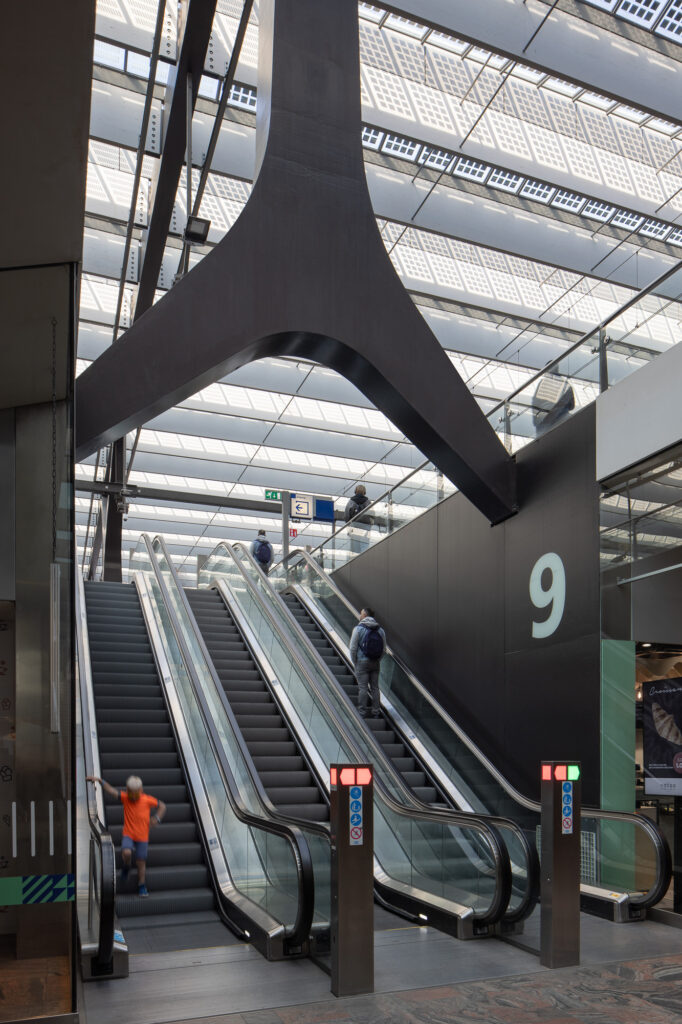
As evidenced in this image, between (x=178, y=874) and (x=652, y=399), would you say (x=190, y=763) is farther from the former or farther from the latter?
(x=652, y=399)

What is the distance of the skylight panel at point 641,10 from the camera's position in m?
11.5

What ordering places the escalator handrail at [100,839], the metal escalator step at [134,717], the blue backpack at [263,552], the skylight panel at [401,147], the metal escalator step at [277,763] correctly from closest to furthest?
the escalator handrail at [100,839]
the metal escalator step at [277,763]
the metal escalator step at [134,717]
the skylight panel at [401,147]
the blue backpack at [263,552]

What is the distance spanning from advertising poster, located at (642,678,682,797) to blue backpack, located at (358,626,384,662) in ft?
14.6

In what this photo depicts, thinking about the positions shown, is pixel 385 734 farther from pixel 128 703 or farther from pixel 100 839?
pixel 100 839

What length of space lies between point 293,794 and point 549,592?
12.3 feet

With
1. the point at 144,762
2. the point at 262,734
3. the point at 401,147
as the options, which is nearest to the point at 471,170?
the point at 401,147

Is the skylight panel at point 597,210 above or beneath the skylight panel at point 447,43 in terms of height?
beneath

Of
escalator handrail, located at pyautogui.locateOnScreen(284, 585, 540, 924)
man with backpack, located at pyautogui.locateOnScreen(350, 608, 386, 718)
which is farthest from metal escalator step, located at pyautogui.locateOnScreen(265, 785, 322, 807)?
escalator handrail, located at pyautogui.locateOnScreen(284, 585, 540, 924)

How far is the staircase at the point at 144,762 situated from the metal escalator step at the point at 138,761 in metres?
0.01

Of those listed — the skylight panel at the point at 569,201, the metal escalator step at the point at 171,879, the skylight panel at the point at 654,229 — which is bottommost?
the metal escalator step at the point at 171,879

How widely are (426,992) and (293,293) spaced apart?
695 centimetres

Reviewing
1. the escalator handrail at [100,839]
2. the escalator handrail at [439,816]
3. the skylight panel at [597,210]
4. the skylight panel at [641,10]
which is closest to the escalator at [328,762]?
the escalator handrail at [439,816]

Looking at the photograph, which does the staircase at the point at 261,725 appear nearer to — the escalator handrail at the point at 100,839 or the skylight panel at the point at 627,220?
→ the escalator handrail at the point at 100,839

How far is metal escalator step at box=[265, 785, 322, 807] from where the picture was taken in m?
10.5
